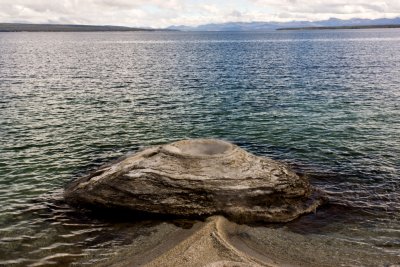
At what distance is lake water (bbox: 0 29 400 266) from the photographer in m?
21.9

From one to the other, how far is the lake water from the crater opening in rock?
5.43 metres

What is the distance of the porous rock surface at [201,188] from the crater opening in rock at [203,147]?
0.23 feet

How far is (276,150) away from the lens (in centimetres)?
3534

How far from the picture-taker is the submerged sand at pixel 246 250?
18.5 metres

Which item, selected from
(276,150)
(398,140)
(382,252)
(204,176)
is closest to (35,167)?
(204,176)

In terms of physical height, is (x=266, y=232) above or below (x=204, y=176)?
below

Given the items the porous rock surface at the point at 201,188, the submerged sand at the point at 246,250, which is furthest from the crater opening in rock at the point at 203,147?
the submerged sand at the point at 246,250

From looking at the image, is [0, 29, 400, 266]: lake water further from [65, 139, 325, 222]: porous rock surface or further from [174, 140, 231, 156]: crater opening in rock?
[174, 140, 231, 156]: crater opening in rock

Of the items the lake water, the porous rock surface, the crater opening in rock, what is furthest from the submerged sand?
the crater opening in rock

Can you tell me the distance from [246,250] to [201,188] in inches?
196

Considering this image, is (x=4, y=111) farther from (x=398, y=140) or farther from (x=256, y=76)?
(x=256, y=76)

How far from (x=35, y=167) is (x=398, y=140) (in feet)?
108

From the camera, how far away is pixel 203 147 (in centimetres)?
2611

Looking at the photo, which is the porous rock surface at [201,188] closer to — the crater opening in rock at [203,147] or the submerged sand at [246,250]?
the crater opening in rock at [203,147]
